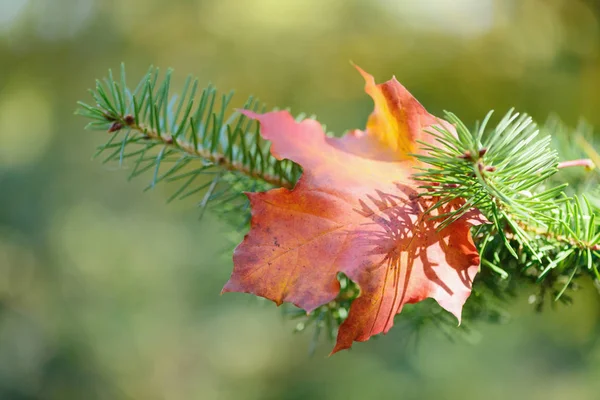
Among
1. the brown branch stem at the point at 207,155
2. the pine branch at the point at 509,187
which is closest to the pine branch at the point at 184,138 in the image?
the brown branch stem at the point at 207,155

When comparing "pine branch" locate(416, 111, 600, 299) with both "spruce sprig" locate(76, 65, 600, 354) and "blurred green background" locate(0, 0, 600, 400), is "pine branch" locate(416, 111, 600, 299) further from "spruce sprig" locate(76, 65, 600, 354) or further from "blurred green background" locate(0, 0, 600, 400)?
"blurred green background" locate(0, 0, 600, 400)

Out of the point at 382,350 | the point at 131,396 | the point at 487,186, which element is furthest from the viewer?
the point at 131,396

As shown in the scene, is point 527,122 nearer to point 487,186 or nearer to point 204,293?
point 487,186

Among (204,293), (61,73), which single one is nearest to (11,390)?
(204,293)

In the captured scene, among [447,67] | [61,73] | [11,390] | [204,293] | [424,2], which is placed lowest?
[11,390]

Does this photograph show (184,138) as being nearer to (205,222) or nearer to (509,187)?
(509,187)

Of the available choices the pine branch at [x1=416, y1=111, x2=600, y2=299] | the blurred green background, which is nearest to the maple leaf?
the pine branch at [x1=416, y1=111, x2=600, y2=299]

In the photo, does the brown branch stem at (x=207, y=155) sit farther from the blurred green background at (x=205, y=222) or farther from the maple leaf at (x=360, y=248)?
the blurred green background at (x=205, y=222)
